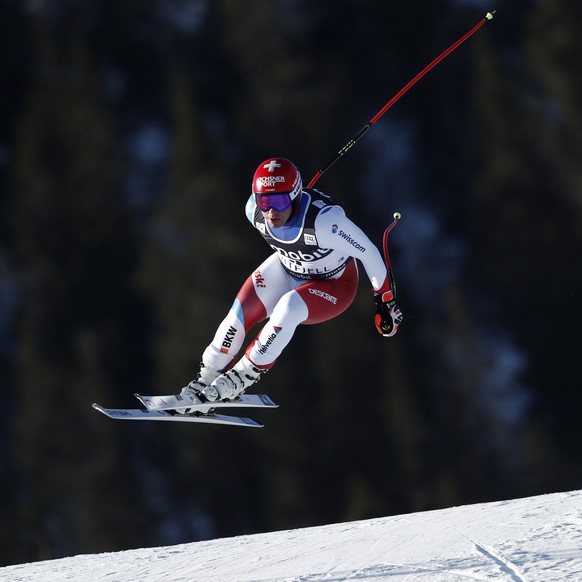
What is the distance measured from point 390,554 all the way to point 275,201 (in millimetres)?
2223

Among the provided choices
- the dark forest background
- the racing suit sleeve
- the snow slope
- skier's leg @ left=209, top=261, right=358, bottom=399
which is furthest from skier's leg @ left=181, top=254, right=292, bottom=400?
the dark forest background

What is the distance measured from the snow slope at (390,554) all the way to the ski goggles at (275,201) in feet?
6.95

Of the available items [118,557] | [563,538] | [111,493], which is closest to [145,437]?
[111,493]

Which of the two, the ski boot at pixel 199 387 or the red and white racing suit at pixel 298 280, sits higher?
the red and white racing suit at pixel 298 280

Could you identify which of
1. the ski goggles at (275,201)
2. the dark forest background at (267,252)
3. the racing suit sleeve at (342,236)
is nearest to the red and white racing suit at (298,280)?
the racing suit sleeve at (342,236)

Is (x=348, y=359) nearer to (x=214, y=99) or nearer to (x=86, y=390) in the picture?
(x=86, y=390)

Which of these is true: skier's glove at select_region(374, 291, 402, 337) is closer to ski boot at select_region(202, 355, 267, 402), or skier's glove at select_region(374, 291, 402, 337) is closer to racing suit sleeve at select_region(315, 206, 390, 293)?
racing suit sleeve at select_region(315, 206, 390, 293)

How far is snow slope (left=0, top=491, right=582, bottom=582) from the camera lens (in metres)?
5.65

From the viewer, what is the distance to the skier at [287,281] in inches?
257

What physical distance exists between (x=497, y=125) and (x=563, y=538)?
2770 centimetres

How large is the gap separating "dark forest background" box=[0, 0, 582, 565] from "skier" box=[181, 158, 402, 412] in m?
21.2

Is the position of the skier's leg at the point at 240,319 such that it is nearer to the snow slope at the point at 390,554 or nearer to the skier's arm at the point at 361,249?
the skier's arm at the point at 361,249

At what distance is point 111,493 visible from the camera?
28.5 metres

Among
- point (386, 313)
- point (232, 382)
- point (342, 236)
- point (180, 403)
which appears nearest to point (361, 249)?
point (342, 236)
